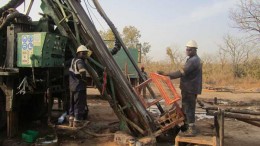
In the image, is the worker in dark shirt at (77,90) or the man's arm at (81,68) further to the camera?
the worker in dark shirt at (77,90)

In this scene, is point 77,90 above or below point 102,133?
above

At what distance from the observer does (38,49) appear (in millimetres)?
6957

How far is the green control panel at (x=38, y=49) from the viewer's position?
22.8 ft

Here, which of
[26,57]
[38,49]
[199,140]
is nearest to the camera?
[199,140]

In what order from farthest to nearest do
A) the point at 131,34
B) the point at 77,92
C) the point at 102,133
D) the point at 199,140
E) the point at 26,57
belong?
1. the point at 131,34
2. the point at 102,133
3. the point at 77,92
4. the point at 26,57
5. the point at 199,140

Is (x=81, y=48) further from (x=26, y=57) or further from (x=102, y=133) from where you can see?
(x=102, y=133)

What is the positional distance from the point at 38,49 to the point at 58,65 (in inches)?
28.7

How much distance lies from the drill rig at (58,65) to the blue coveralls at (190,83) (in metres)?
0.24

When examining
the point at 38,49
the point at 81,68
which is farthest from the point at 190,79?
the point at 38,49

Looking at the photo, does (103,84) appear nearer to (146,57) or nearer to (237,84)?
(237,84)

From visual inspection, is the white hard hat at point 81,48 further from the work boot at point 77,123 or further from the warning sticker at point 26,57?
the work boot at point 77,123

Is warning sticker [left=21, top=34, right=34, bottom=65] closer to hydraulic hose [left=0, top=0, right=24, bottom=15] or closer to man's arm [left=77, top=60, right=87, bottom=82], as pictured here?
man's arm [left=77, top=60, right=87, bottom=82]

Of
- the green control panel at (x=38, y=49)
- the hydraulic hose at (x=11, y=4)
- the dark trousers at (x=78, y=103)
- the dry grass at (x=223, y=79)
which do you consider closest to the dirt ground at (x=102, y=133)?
the dark trousers at (x=78, y=103)

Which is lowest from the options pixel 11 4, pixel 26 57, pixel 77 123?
pixel 77 123
